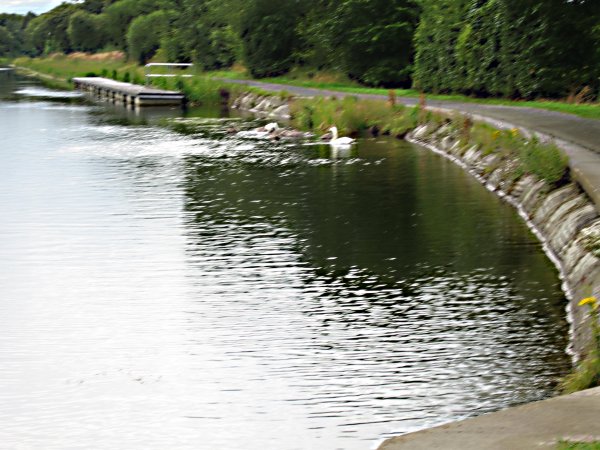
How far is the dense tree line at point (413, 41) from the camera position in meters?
35.1

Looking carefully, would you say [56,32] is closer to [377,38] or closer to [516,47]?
[377,38]

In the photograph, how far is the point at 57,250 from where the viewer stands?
19625 millimetres

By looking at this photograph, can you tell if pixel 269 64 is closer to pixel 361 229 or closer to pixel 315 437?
pixel 361 229

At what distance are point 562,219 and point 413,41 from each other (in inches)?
1177

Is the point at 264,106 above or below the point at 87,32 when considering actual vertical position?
below

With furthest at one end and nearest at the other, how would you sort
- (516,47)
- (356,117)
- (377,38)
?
(377,38), (356,117), (516,47)

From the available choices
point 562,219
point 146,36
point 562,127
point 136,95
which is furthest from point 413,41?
point 146,36

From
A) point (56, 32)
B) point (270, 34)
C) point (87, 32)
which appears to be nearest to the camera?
point (270, 34)

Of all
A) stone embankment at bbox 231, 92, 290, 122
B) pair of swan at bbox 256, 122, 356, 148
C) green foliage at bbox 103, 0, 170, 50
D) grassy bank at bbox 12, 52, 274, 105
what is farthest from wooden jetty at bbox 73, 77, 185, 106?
green foliage at bbox 103, 0, 170, 50

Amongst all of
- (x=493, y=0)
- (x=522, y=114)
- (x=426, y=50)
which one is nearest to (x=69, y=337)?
(x=522, y=114)

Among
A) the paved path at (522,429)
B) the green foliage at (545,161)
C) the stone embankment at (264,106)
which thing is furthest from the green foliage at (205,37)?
the paved path at (522,429)

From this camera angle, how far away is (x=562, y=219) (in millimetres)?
18953

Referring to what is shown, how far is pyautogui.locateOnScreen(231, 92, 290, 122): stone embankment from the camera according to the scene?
4894 centimetres

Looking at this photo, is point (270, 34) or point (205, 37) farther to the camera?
point (205, 37)
